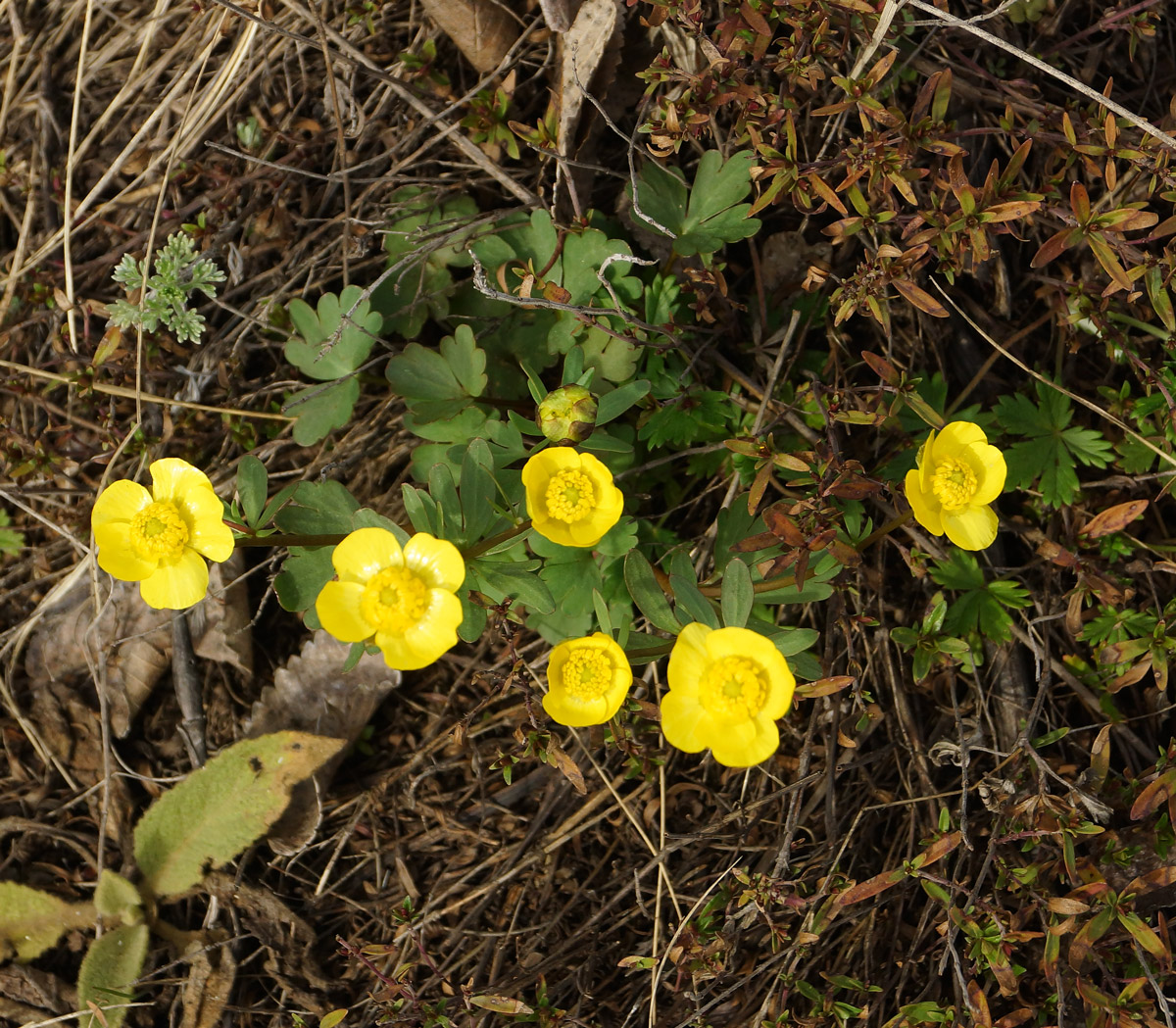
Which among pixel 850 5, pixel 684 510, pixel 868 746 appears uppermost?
pixel 850 5

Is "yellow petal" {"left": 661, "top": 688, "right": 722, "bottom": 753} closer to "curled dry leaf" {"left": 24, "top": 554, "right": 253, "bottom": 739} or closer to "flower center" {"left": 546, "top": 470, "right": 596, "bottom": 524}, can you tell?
"flower center" {"left": 546, "top": 470, "right": 596, "bottom": 524}

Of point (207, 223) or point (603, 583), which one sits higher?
point (207, 223)

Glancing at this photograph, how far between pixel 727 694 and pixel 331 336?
202 centimetres

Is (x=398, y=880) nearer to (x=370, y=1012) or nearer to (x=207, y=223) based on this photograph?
(x=370, y=1012)

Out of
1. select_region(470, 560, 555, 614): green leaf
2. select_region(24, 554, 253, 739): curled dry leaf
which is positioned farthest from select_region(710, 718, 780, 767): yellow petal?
select_region(24, 554, 253, 739): curled dry leaf

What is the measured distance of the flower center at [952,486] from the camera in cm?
256

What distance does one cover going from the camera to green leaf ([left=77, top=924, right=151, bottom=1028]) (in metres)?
3.47

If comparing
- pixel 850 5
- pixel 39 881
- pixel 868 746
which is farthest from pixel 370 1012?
pixel 850 5

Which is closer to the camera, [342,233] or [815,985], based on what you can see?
[815,985]

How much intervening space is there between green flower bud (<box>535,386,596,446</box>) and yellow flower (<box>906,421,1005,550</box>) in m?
0.92

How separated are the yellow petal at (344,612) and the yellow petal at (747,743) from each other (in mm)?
992

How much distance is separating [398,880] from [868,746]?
1.82 m

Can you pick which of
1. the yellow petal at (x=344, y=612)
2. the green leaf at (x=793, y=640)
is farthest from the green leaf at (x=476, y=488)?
the green leaf at (x=793, y=640)

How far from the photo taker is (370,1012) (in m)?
3.28
